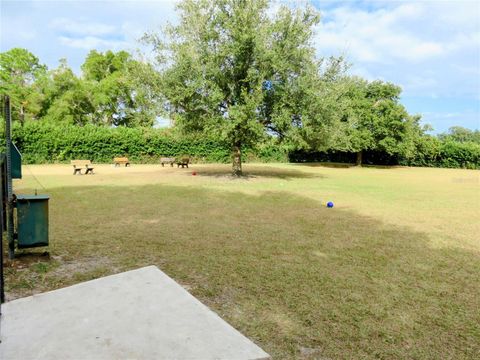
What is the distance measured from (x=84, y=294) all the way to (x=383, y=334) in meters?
2.92

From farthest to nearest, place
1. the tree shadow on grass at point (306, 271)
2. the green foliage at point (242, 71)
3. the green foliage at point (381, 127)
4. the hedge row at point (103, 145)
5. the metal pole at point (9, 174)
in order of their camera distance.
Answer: the green foliage at point (381, 127)
the hedge row at point (103, 145)
the green foliage at point (242, 71)
the metal pole at point (9, 174)
the tree shadow on grass at point (306, 271)

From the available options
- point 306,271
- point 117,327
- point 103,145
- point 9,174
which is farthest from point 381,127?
point 117,327

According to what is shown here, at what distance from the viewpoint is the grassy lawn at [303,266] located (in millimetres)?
3264

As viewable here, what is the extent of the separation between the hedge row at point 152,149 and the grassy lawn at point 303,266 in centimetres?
1764

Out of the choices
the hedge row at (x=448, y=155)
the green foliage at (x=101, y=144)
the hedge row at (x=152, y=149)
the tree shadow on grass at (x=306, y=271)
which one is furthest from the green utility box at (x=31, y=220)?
the hedge row at (x=448, y=155)

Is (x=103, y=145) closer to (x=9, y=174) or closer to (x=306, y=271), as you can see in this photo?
(x=9, y=174)

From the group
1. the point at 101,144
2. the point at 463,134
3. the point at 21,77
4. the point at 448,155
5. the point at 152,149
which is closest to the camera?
the point at 101,144

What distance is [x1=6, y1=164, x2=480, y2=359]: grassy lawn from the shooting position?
326cm

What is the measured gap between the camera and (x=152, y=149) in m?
33.9

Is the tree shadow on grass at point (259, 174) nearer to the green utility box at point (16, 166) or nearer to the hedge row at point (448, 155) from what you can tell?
the green utility box at point (16, 166)

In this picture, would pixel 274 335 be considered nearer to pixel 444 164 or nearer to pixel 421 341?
pixel 421 341

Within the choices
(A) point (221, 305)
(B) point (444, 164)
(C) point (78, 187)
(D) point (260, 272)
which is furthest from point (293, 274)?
(B) point (444, 164)

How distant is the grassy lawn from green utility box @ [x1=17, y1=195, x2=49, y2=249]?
1.05ft

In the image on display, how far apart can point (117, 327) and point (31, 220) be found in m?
3.08
